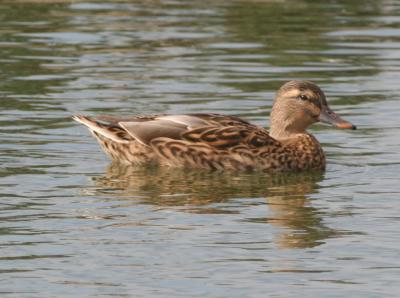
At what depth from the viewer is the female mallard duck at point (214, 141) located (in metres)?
14.6

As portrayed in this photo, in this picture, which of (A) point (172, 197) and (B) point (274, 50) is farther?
(B) point (274, 50)

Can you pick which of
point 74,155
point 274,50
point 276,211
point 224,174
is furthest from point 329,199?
point 274,50

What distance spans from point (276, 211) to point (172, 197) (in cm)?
96

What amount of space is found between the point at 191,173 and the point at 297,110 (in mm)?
1276

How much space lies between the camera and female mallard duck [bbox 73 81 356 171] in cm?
1459

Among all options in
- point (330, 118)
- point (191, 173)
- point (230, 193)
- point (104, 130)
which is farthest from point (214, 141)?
point (230, 193)

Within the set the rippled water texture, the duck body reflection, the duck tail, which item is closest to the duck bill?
the rippled water texture

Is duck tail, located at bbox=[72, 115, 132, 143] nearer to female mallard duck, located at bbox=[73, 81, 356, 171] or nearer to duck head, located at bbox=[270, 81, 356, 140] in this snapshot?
female mallard duck, located at bbox=[73, 81, 356, 171]

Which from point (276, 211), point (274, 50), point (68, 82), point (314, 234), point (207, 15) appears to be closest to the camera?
point (314, 234)

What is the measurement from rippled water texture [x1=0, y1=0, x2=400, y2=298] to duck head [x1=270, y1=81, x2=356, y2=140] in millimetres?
433

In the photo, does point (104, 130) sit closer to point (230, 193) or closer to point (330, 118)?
point (230, 193)

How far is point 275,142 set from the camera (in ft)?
48.6

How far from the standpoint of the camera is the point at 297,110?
15078mm

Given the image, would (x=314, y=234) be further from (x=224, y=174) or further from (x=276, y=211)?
(x=224, y=174)
